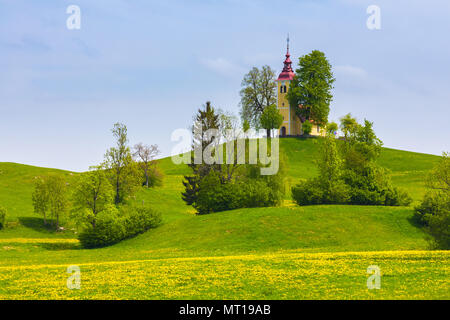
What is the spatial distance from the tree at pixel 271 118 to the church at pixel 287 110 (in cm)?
527

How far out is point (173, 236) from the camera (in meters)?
57.9

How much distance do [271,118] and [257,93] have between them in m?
14.9

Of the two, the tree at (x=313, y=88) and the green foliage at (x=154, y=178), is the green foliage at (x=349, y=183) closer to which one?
the green foliage at (x=154, y=178)

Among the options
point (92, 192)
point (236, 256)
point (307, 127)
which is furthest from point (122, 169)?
point (307, 127)

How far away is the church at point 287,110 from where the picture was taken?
470ft

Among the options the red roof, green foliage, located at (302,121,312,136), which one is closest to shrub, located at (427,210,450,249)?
green foliage, located at (302,121,312,136)

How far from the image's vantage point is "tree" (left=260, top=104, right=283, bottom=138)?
450 feet

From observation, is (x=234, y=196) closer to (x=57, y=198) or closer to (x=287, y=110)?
(x=57, y=198)

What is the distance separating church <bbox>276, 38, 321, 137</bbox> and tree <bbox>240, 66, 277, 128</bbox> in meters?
4.21

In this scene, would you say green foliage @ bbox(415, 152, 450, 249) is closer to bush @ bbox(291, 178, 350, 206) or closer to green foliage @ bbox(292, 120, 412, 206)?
green foliage @ bbox(292, 120, 412, 206)

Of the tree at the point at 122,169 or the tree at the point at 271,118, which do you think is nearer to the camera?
the tree at the point at 122,169

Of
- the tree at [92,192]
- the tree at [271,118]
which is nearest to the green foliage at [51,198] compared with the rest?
the tree at [92,192]
